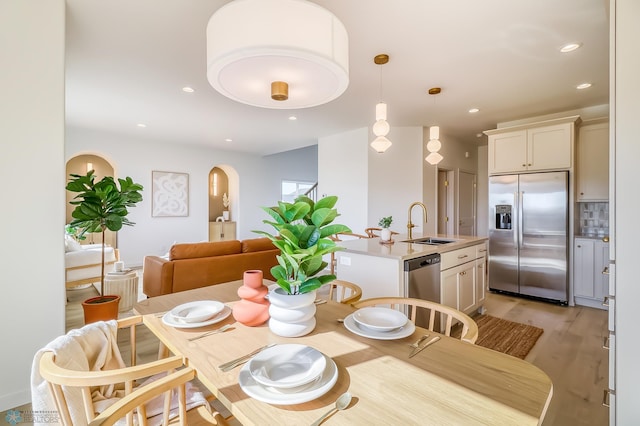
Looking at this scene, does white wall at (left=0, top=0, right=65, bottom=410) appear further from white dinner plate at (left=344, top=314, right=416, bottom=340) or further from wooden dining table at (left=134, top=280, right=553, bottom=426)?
white dinner plate at (left=344, top=314, right=416, bottom=340)

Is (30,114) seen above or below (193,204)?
above

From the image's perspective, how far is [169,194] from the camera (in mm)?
6586

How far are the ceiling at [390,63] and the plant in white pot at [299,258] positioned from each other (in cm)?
180

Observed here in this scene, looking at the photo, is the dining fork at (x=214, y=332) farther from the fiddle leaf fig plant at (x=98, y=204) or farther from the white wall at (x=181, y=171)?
the white wall at (x=181, y=171)

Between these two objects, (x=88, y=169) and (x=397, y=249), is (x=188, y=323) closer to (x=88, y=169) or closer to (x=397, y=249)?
(x=397, y=249)

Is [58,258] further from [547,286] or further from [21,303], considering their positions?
[547,286]

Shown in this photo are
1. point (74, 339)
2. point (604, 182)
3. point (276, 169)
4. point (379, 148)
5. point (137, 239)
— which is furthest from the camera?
point (276, 169)

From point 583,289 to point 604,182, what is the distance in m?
1.41

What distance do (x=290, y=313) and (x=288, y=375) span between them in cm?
26

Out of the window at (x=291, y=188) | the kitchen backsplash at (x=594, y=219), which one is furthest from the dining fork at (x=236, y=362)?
the window at (x=291, y=188)

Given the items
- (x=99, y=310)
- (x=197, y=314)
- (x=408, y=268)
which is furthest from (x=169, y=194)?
(x=197, y=314)

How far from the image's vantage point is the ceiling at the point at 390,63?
220 centimetres

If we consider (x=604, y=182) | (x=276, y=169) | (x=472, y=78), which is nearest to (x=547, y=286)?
(x=604, y=182)

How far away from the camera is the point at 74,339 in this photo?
951 mm
